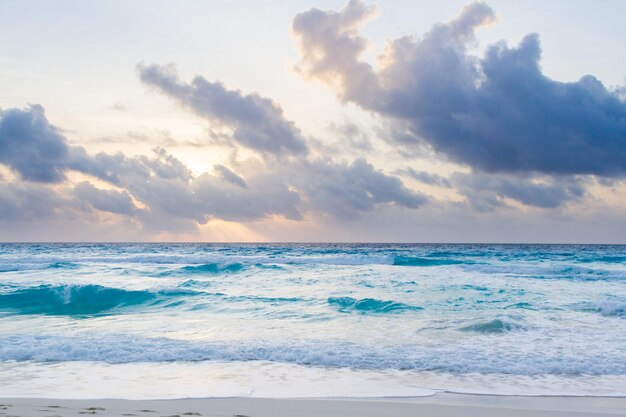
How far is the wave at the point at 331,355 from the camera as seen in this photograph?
9075 millimetres

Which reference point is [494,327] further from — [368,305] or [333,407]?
[333,407]

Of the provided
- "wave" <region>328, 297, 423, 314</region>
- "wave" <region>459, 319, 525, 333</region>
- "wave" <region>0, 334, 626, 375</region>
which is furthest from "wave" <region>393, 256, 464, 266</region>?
"wave" <region>0, 334, 626, 375</region>

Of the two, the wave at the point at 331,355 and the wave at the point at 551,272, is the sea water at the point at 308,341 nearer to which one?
the wave at the point at 331,355

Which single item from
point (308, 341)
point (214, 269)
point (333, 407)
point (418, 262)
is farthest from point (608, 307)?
point (418, 262)

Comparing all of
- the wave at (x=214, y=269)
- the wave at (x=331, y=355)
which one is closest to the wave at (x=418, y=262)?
the wave at (x=214, y=269)

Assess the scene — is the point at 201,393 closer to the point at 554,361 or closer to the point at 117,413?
the point at 117,413

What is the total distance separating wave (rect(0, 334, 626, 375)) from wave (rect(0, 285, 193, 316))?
7.09m

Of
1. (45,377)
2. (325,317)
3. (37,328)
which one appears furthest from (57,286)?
(45,377)

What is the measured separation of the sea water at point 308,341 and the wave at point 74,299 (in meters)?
0.07

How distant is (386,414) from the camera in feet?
21.1

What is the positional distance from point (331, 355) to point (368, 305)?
7341 mm

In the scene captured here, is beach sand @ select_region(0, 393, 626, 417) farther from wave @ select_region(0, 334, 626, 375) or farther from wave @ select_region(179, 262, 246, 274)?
wave @ select_region(179, 262, 246, 274)

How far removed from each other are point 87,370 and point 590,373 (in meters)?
8.99

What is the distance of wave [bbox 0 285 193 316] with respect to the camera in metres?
17.9
